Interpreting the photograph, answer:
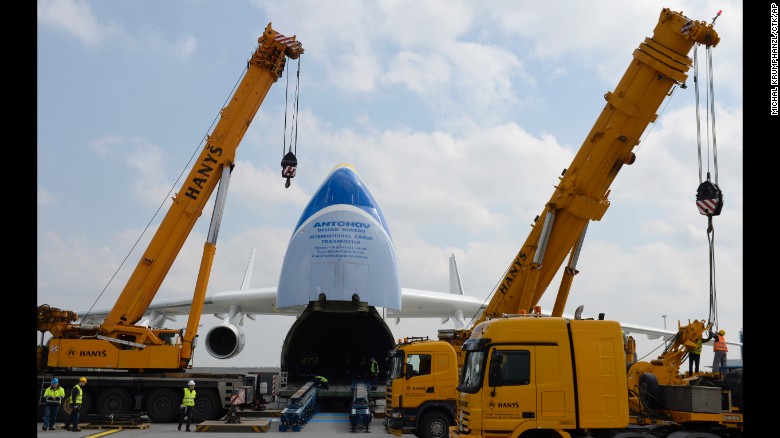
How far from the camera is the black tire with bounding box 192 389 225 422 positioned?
53.2 feet

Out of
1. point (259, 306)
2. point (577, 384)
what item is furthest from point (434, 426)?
point (259, 306)

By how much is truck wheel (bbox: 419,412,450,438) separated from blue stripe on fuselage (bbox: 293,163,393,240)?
9248mm

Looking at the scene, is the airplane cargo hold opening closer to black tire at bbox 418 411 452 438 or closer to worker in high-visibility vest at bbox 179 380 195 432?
worker in high-visibility vest at bbox 179 380 195 432

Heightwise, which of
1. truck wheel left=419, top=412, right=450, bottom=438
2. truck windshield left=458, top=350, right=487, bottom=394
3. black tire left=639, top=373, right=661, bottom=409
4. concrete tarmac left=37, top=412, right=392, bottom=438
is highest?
truck windshield left=458, top=350, right=487, bottom=394

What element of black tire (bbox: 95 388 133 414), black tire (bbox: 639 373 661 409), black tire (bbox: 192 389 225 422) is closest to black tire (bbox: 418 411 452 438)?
black tire (bbox: 639 373 661 409)

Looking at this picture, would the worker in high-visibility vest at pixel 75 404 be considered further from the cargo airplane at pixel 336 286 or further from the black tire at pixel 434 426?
the black tire at pixel 434 426

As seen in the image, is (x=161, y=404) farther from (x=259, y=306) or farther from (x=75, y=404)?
(x=259, y=306)

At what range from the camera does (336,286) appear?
20.3 metres

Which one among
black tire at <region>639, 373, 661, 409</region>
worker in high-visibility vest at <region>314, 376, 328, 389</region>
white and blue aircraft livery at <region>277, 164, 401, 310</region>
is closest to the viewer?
black tire at <region>639, 373, 661, 409</region>

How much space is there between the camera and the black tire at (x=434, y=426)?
13.7 meters

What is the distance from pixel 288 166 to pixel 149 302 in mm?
4802

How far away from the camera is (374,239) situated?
21328mm

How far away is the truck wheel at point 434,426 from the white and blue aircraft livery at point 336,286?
703 centimetres
